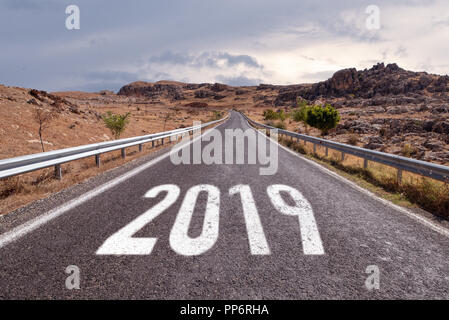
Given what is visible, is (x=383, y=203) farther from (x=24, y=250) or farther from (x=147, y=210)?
(x=24, y=250)

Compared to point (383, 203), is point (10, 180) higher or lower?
higher

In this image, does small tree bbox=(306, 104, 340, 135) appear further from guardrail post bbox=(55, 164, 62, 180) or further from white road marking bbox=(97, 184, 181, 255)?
white road marking bbox=(97, 184, 181, 255)

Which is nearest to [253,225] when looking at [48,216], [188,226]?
[188,226]

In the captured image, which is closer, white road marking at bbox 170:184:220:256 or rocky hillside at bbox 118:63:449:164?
white road marking at bbox 170:184:220:256

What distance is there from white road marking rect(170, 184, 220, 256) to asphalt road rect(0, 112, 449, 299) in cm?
1

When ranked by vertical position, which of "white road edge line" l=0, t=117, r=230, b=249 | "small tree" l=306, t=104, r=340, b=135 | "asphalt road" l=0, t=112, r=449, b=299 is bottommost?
"asphalt road" l=0, t=112, r=449, b=299

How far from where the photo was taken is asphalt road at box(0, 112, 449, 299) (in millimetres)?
2166

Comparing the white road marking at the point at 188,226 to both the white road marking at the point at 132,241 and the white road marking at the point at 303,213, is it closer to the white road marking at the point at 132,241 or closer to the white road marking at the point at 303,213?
the white road marking at the point at 132,241

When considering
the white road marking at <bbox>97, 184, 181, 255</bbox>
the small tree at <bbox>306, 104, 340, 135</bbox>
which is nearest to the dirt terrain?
the white road marking at <bbox>97, 184, 181, 255</bbox>

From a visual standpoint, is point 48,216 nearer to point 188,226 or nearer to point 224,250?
point 188,226

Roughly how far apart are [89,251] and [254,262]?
181 centimetres

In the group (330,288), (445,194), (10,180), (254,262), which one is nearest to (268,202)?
(254,262)

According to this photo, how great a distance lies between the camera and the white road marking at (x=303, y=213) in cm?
293
